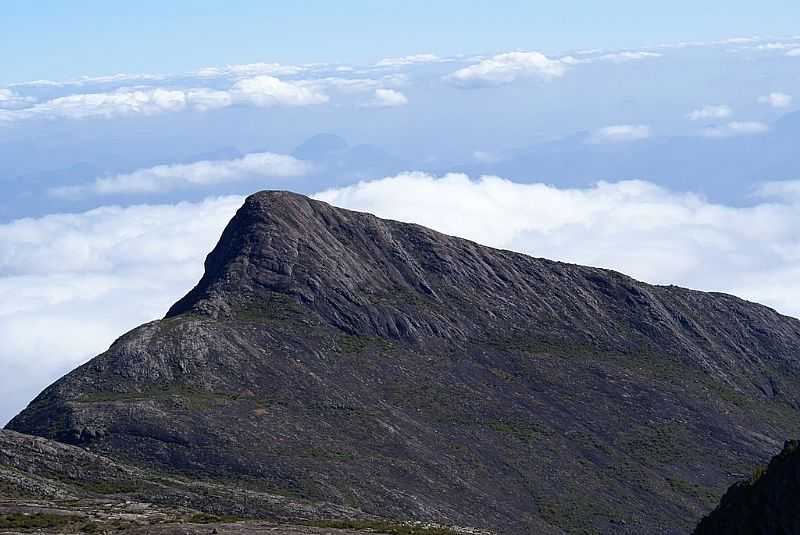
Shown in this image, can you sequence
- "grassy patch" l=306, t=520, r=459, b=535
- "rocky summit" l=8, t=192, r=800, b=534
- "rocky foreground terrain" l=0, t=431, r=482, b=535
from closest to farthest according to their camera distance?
"rocky foreground terrain" l=0, t=431, r=482, b=535
"grassy patch" l=306, t=520, r=459, b=535
"rocky summit" l=8, t=192, r=800, b=534

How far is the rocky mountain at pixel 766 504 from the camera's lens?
183 ft

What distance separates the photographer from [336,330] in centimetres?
14038

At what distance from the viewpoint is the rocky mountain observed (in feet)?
183

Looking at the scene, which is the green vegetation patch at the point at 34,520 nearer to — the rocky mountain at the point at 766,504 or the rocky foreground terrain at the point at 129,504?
the rocky foreground terrain at the point at 129,504

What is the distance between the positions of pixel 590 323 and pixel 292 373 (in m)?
53.3

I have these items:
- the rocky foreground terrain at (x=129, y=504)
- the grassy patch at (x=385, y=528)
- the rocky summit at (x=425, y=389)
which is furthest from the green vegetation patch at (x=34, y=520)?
the grassy patch at (x=385, y=528)

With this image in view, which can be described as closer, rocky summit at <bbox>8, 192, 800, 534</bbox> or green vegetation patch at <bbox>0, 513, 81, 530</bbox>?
green vegetation patch at <bbox>0, 513, 81, 530</bbox>

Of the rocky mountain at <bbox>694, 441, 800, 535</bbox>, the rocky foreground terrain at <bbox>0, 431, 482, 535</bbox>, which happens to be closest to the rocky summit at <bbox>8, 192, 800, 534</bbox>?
the rocky foreground terrain at <bbox>0, 431, 482, 535</bbox>

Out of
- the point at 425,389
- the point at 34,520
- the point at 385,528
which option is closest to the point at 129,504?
the point at 34,520

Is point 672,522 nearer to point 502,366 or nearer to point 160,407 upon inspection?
point 502,366

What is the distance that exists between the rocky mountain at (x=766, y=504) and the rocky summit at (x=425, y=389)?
114ft

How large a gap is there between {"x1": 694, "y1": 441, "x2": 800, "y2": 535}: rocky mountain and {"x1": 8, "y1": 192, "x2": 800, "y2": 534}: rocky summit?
34611 millimetres

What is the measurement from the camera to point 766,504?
57.6m

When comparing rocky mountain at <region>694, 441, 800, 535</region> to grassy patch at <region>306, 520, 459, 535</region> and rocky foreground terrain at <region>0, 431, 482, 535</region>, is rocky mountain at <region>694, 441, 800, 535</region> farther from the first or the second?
rocky foreground terrain at <region>0, 431, 482, 535</region>
